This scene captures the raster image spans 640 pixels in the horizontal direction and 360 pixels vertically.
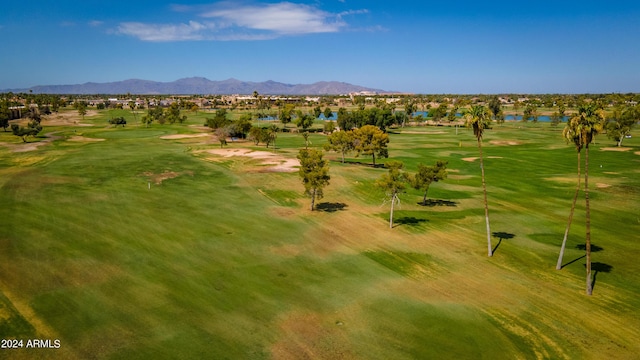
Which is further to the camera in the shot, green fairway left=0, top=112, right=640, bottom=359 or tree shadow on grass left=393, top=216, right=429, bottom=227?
tree shadow on grass left=393, top=216, right=429, bottom=227

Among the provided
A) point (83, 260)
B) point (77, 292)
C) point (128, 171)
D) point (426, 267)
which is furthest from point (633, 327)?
point (128, 171)

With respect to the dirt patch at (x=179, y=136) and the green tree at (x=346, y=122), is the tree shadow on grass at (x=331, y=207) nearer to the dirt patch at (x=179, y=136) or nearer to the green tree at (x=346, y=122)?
the dirt patch at (x=179, y=136)

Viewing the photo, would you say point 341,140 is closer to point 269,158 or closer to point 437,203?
→ point 269,158

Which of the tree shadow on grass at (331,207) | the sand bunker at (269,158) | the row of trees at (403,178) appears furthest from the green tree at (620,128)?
the tree shadow on grass at (331,207)

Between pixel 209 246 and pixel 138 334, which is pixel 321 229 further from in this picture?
pixel 138 334

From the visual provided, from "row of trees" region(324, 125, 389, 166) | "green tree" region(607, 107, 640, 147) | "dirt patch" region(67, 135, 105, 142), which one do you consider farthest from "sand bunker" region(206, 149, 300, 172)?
"green tree" region(607, 107, 640, 147)

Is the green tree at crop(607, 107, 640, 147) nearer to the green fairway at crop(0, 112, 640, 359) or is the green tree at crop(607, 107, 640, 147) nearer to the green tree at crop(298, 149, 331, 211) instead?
the green fairway at crop(0, 112, 640, 359)

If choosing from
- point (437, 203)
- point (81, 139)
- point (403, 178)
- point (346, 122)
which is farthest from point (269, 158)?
point (81, 139)
